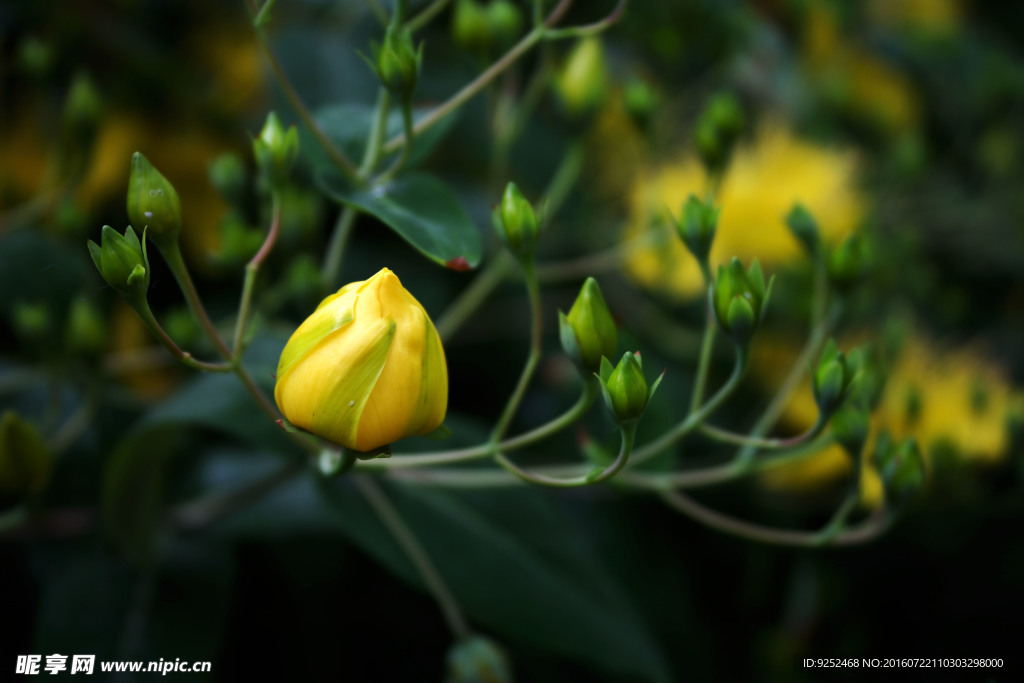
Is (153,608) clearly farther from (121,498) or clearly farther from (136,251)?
(136,251)

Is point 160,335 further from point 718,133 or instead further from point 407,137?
point 718,133

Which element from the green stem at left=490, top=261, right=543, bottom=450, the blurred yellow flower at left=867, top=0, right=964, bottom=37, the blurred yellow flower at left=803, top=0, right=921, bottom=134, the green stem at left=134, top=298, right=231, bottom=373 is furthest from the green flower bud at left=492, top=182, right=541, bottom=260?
the blurred yellow flower at left=867, top=0, right=964, bottom=37

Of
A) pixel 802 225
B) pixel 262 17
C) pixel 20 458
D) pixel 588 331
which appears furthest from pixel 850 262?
pixel 20 458

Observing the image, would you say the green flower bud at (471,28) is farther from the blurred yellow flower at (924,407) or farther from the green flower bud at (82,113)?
the blurred yellow flower at (924,407)

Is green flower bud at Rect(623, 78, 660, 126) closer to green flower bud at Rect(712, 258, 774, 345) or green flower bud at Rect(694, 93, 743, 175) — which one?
green flower bud at Rect(694, 93, 743, 175)

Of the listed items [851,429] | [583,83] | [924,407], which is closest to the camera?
[851,429]
